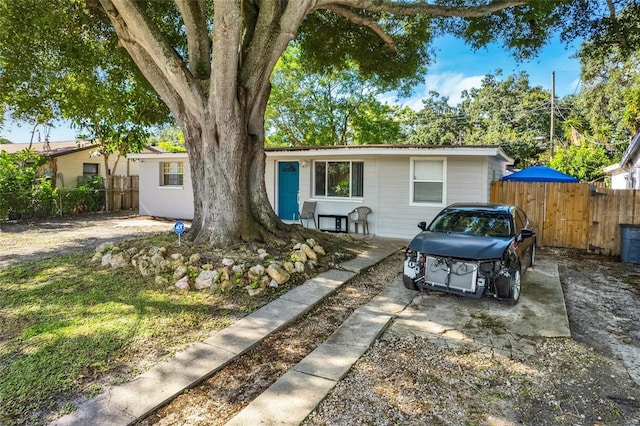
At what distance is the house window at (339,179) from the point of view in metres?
11.0

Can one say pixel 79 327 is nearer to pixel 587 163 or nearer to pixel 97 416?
pixel 97 416

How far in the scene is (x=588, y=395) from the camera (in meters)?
3.03

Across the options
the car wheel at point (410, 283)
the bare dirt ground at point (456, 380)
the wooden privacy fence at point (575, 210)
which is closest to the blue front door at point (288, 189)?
the wooden privacy fence at point (575, 210)

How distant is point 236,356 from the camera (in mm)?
3660

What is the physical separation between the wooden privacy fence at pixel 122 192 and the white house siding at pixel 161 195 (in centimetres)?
300

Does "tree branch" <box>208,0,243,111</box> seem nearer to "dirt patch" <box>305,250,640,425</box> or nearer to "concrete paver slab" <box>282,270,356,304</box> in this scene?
"concrete paver slab" <box>282,270,356,304</box>

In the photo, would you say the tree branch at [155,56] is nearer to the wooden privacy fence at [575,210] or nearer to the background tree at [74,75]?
the background tree at [74,75]

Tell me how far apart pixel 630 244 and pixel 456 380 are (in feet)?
24.7

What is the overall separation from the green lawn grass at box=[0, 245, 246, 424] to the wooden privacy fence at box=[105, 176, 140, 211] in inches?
475

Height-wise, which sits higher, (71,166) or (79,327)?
(71,166)

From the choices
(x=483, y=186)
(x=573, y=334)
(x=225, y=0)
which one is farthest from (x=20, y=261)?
(x=483, y=186)

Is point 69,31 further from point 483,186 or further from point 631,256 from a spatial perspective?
point 631,256

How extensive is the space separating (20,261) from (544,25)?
40.1 ft

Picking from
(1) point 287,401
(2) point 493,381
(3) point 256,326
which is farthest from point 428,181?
(1) point 287,401
